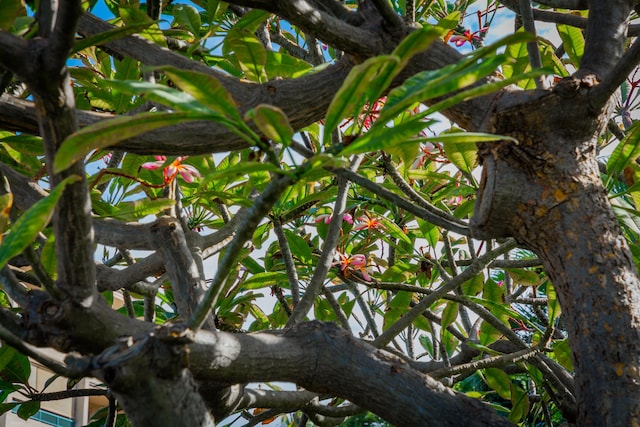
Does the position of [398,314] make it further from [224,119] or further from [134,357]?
[224,119]

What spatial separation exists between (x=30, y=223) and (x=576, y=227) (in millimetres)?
663

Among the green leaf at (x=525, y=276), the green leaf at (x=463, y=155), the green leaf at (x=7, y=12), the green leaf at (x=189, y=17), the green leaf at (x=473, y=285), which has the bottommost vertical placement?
the green leaf at (x=473, y=285)

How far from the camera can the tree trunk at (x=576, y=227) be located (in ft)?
2.65

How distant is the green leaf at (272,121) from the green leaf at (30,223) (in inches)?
6.6

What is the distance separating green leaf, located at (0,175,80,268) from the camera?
541 millimetres

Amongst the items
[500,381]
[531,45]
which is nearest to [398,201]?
[531,45]

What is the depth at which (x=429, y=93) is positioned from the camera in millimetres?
511

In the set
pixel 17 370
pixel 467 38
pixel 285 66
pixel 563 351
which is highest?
pixel 467 38

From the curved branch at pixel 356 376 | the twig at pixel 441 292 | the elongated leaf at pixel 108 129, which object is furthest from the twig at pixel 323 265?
the elongated leaf at pixel 108 129

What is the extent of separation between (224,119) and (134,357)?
288mm

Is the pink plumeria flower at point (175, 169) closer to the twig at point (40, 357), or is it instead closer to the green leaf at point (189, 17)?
the green leaf at point (189, 17)

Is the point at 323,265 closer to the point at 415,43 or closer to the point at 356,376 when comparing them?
the point at 356,376

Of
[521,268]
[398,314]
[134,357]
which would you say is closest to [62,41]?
[134,357]

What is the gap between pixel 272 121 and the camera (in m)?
0.52
